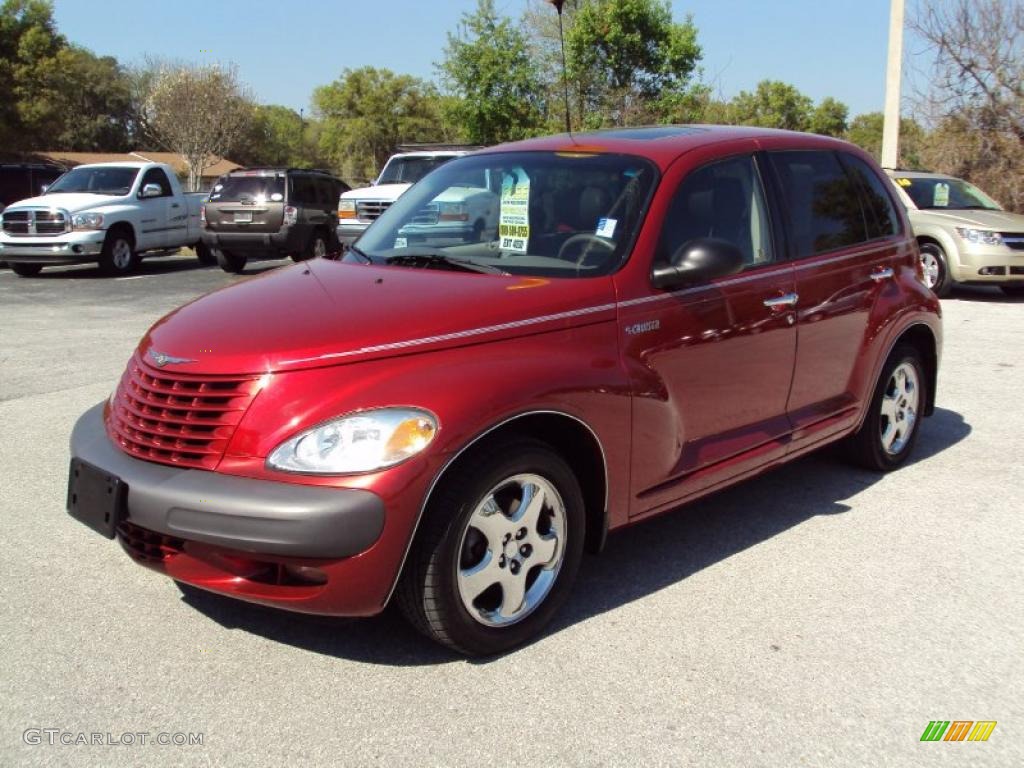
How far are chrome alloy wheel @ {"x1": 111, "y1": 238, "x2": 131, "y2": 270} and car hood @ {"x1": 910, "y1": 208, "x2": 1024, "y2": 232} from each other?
12.6m

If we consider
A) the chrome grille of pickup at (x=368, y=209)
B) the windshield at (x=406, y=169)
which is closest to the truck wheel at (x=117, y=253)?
the chrome grille of pickup at (x=368, y=209)

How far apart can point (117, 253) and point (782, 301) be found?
47.5 feet

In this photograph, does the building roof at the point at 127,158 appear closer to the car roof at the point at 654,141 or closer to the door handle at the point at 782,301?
the car roof at the point at 654,141

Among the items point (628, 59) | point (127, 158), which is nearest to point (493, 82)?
point (628, 59)

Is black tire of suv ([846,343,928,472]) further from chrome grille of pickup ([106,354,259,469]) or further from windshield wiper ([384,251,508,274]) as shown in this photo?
chrome grille of pickup ([106,354,259,469])

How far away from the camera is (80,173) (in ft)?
56.2

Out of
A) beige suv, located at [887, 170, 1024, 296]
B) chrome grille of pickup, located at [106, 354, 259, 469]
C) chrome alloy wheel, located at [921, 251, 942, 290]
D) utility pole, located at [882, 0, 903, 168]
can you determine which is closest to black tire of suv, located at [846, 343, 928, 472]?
chrome grille of pickup, located at [106, 354, 259, 469]

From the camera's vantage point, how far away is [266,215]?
1612 cm

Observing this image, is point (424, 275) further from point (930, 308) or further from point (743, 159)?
point (930, 308)

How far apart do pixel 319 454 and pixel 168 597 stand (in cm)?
129

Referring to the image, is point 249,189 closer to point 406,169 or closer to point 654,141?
point 406,169

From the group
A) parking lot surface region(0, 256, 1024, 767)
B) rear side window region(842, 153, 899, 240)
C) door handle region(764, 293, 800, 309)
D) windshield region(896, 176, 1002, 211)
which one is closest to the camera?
parking lot surface region(0, 256, 1024, 767)

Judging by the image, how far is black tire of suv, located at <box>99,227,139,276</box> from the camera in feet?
52.9

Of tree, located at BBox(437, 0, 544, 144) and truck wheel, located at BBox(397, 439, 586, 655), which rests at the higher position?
tree, located at BBox(437, 0, 544, 144)
